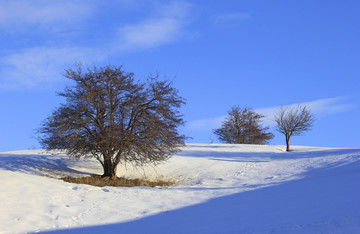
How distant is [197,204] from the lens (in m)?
13.5

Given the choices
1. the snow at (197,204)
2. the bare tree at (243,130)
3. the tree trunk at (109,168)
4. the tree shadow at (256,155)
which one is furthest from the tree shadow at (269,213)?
the bare tree at (243,130)

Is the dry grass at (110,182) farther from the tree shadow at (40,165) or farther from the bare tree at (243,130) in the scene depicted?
the bare tree at (243,130)

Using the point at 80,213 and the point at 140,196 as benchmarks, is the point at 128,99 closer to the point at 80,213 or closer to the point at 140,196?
the point at 140,196

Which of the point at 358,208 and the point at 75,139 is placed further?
the point at 75,139

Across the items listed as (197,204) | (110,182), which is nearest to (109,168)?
(110,182)

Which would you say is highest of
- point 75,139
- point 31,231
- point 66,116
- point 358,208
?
point 66,116

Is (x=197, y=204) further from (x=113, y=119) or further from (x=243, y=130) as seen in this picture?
(x=243, y=130)

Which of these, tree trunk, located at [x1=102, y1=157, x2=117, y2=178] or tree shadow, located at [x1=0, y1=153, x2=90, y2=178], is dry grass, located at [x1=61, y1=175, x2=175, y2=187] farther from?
tree shadow, located at [x1=0, y1=153, x2=90, y2=178]

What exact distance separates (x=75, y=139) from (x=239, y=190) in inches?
369

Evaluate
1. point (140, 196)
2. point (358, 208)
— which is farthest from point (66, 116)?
point (358, 208)

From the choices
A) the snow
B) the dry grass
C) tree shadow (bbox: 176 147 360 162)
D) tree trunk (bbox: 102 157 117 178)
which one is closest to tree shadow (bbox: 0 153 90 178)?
the snow

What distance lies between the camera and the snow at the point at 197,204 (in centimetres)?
921

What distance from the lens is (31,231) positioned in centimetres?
1086

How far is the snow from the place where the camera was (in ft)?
30.2
